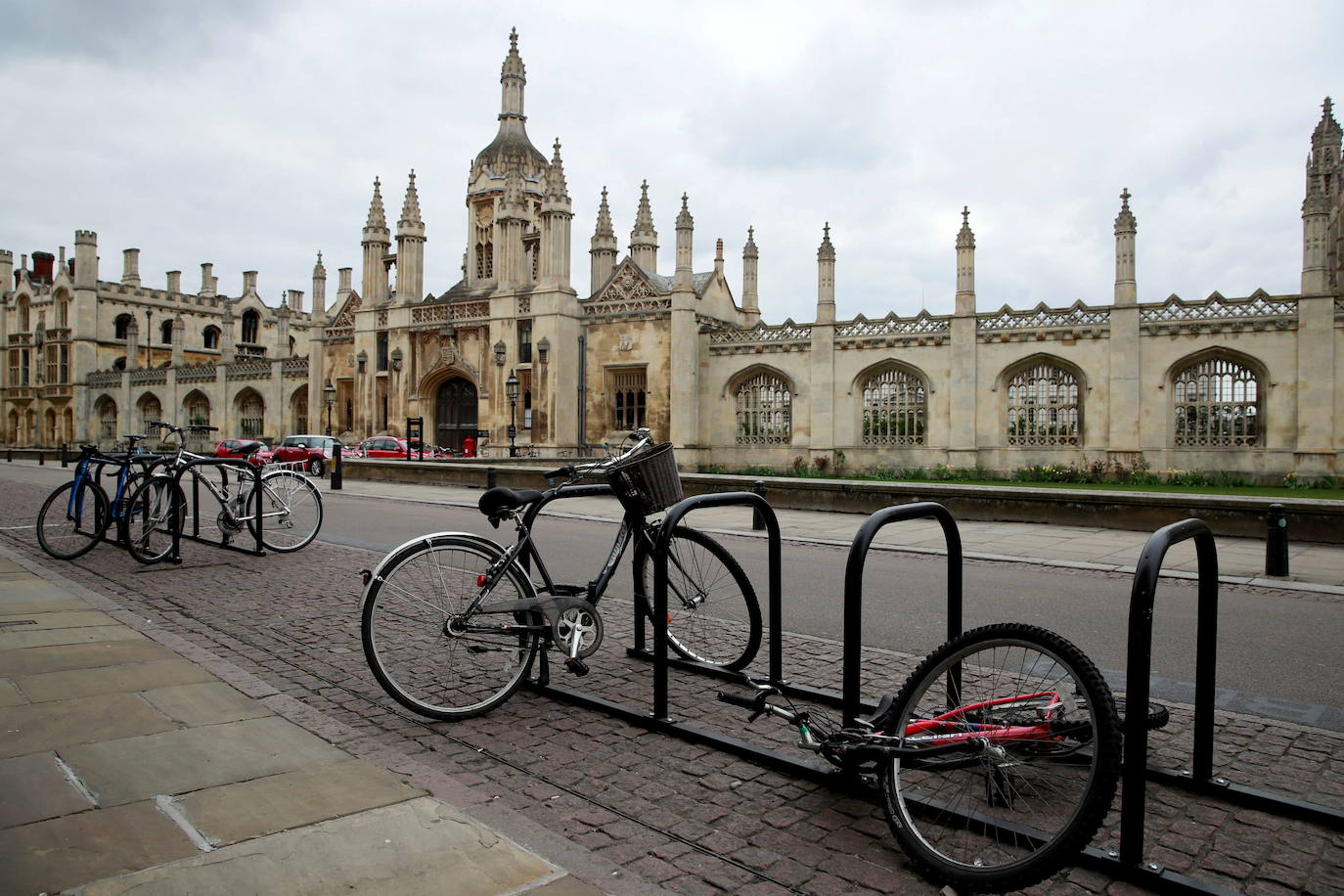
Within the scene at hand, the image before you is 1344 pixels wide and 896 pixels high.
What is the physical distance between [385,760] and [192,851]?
989 millimetres

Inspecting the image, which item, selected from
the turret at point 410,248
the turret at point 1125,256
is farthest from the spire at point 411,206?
the turret at point 1125,256

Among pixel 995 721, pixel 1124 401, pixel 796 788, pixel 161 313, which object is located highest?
pixel 161 313

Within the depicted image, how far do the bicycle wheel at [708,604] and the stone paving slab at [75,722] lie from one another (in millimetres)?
2559

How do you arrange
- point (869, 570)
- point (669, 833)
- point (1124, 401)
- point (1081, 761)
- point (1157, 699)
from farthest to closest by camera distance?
point (1124, 401), point (869, 570), point (1157, 699), point (1081, 761), point (669, 833)

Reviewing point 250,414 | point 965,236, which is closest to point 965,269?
point 965,236

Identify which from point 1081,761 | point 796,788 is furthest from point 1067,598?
point 796,788

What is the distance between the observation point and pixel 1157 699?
16.0 ft

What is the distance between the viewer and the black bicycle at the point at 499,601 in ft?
14.8

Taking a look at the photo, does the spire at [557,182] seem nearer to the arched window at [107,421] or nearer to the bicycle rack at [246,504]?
the bicycle rack at [246,504]

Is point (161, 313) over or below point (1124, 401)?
over

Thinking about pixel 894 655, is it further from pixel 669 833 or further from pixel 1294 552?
pixel 1294 552

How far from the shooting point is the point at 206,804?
337cm

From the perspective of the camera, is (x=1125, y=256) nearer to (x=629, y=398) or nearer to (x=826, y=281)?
(x=826, y=281)

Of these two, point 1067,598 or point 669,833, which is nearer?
point 669,833
